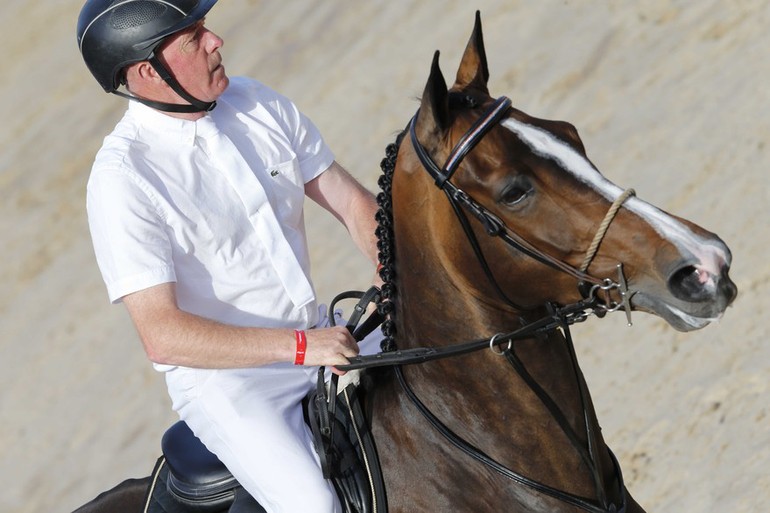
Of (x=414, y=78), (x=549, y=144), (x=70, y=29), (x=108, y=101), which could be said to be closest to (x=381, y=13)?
(x=414, y=78)

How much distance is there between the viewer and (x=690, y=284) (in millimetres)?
3031

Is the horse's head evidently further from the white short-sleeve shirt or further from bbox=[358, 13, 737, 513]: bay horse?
the white short-sleeve shirt

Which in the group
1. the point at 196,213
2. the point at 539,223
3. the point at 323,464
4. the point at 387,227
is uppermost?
the point at 196,213

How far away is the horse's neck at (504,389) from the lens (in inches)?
139

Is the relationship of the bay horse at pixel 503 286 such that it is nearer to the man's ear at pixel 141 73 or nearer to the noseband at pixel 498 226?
the noseband at pixel 498 226

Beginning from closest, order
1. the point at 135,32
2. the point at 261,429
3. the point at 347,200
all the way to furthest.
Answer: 1. the point at 261,429
2. the point at 135,32
3. the point at 347,200

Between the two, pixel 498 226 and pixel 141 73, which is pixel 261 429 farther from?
pixel 141 73

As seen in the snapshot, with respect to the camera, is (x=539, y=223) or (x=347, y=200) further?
(x=347, y=200)

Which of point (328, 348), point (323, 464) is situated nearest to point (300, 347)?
point (328, 348)

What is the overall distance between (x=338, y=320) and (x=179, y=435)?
0.80m

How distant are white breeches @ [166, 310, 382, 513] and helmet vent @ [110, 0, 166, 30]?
4.18 feet

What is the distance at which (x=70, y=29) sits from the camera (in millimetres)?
17203

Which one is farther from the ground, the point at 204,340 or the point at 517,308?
the point at 204,340

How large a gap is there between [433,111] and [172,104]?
109 centimetres
